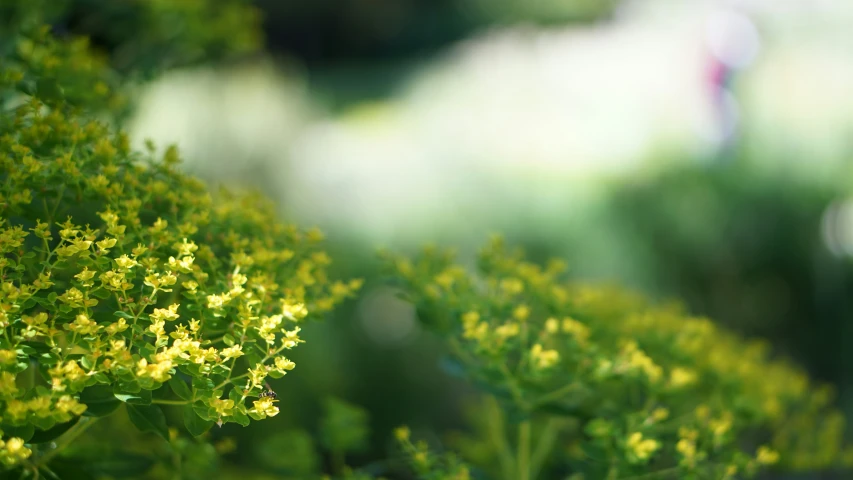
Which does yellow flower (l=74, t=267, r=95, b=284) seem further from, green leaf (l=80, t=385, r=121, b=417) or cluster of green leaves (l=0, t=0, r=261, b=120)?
cluster of green leaves (l=0, t=0, r=261, b=120)

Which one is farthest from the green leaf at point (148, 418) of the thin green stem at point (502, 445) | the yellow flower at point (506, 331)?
the thin green stem at point (502, 445)

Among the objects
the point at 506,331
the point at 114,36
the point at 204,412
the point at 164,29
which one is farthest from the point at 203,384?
the point at 114,36

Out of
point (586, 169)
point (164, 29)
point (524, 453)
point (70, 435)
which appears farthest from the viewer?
point (586, 169)

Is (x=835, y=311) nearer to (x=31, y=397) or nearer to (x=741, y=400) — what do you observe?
(x=741, y=400)

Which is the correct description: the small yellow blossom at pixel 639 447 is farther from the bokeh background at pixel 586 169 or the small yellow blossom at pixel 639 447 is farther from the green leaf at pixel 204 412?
the bokeh background at pixel 586 169

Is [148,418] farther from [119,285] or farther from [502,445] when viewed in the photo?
[502,445]

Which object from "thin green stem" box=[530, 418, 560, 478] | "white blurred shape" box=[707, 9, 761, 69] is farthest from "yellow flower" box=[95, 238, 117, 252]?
"white blurred shape" box=[707, 9, 761, 69]
